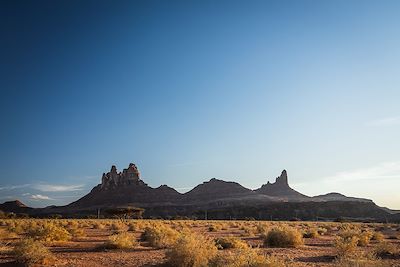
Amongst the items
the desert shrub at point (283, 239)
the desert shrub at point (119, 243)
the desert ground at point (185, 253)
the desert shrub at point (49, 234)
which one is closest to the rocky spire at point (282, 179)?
the desert ground at point (185, 253)

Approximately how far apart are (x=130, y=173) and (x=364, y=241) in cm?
13399

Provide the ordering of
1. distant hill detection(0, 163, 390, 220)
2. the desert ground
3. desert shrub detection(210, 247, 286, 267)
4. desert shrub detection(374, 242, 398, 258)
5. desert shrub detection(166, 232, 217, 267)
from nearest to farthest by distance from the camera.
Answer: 1. desert shrub detection(210, 247, 286, 267)
2. the desert ground
3. desert shrub detection(166, 232, 217, 267)
4. desert shrub detection(374, 242, 398, 258)
5. distant hill detection(0, 163, 390, 220)

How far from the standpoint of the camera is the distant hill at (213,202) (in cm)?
9294

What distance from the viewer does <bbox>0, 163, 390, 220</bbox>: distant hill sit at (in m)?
92.9

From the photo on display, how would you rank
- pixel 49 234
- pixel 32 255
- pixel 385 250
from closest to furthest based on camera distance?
pixel 32 255 < pixel 385 250 < pixel 49 234

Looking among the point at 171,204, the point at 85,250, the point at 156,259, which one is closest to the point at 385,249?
the point at 156,259

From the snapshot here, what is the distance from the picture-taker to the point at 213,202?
116812 millimetres

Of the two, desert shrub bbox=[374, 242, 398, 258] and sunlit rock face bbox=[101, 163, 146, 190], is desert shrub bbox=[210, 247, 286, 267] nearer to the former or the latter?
desert shrub bbox=[374, 242, 398, 258]

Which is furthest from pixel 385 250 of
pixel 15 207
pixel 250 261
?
pixel 15 207

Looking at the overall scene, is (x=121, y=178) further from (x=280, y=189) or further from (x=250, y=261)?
(x=250, y=261)

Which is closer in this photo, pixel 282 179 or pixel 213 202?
pixel 213 202

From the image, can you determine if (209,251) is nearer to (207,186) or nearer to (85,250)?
(85,250)

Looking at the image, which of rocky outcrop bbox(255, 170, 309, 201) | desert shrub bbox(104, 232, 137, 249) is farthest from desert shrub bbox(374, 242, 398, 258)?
rocky outcrop bbox(255, 170, 309, 201)

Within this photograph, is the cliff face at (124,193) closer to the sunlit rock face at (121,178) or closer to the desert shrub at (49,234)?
the sunlit rock face at (121,178)
